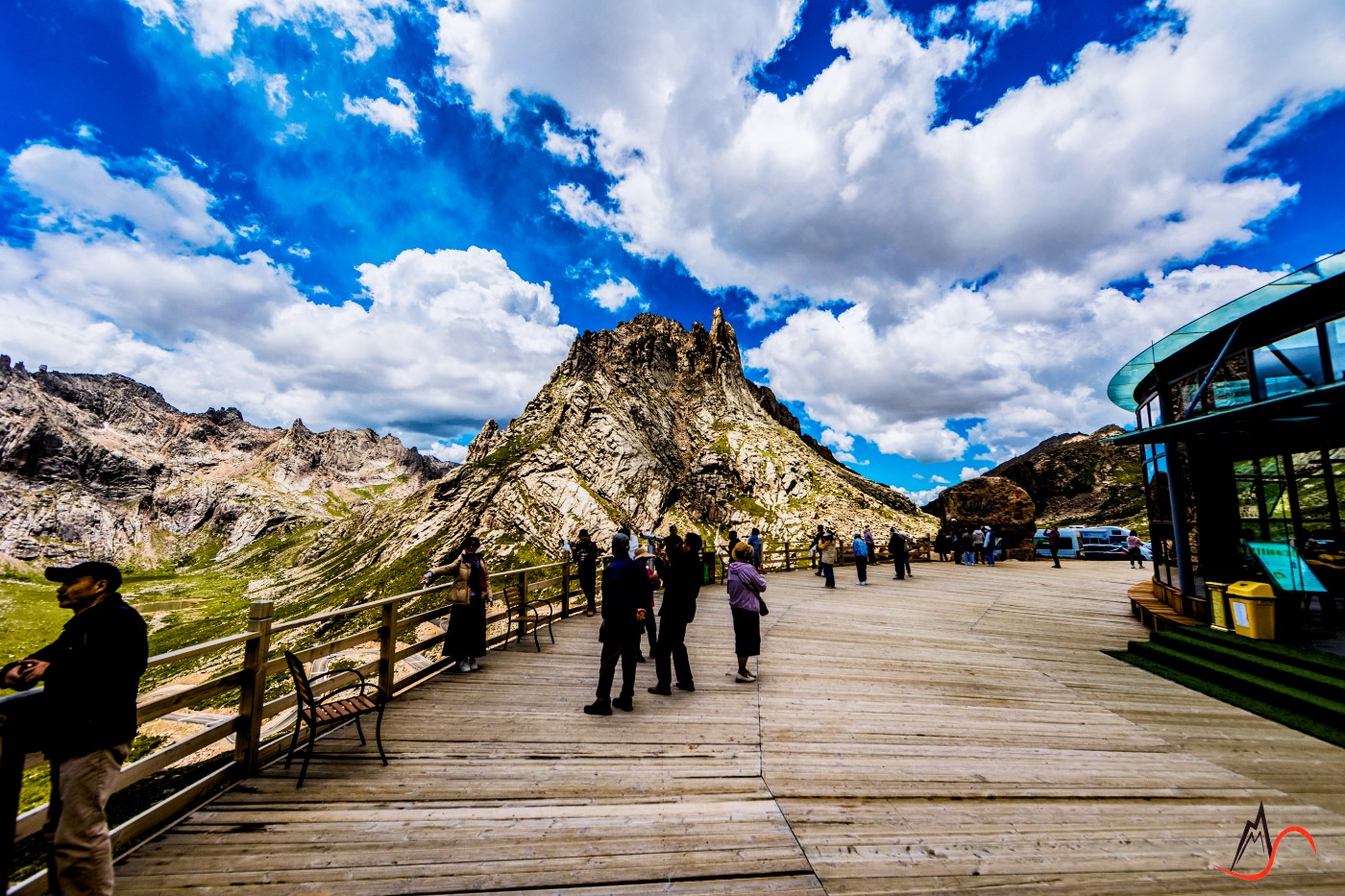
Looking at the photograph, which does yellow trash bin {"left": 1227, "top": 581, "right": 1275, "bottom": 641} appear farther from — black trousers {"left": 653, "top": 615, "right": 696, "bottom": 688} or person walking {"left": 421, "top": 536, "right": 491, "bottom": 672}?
person walking {"left": 421, "top": 536, "right": 491, "bottom": 672}

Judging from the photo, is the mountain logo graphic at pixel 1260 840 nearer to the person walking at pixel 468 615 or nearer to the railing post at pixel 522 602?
the person walking at pixel 468 615

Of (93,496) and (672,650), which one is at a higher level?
(93,496)

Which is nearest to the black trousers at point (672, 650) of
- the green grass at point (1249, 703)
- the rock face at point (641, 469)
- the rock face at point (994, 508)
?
the green grass at point (1249, 703)

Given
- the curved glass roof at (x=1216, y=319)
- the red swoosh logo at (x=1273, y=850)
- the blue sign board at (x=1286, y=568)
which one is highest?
the curved glass roof at (x=1216, y=319)

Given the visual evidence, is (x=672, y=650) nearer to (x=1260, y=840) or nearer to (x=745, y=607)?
(x=745, y=607)

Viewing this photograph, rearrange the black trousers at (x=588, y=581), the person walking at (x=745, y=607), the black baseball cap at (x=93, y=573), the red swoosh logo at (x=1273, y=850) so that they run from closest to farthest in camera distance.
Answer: the black baseball cap at (x=93, y=573) < the red swoosh logo at (x=1273, y=850) < the person walking at (x=745, y=607) < the black trousers at (x=588, y=581)

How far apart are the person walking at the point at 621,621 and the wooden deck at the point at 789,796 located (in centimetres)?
28

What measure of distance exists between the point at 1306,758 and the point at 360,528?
156457mm

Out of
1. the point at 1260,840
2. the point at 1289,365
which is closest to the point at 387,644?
the point at 1260,840

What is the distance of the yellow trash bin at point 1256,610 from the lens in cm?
879

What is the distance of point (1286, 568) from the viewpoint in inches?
395

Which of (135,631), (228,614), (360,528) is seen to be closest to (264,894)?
(135,631)

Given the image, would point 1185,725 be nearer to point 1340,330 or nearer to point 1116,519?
point 1340,330

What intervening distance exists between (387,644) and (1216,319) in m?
15.8
